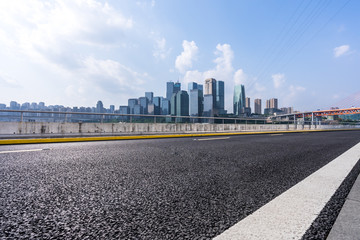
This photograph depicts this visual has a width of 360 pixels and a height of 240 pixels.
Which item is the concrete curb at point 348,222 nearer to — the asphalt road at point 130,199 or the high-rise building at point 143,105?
the asphalt road at point 130,199

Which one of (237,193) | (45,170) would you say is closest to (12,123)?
(45,170)

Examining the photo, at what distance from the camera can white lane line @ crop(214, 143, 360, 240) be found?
41.0 inches

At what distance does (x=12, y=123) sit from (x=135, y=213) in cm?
1126

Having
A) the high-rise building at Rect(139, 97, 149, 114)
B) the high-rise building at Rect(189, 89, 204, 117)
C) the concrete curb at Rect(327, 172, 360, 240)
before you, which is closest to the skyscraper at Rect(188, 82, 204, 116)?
the high-rise building at Rect(189, 89, 204, 117)

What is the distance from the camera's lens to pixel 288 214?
4.24 ft

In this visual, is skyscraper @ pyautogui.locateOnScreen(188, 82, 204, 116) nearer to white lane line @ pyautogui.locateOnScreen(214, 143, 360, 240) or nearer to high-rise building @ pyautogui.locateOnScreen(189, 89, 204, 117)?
high-rise building @ pyautogui.locateOnScreen(189, 89, 204, 117)

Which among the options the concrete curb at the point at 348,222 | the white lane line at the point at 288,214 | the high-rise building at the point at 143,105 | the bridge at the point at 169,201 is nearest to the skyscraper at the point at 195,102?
the high-rise building at the point at 143,105

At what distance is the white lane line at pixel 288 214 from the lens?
104cm

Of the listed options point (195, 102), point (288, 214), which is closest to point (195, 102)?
point (195, 102)

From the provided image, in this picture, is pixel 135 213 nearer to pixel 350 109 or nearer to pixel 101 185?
pixel 101 185

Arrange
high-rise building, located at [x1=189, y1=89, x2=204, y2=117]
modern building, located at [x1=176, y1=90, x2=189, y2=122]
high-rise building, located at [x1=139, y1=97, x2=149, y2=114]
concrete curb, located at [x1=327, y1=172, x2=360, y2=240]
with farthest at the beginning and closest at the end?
high-rise building, located at [x1=189, y1=89, x2=204, y2=117] < high-rise building, located at [x1=139, y1=97, x2=149, y2=114] < modern building, located at [x1=176, y1=90, x2=189, y2=122] < concrete curb, located at [x1=327, y1=172, x2=360, y2=240]

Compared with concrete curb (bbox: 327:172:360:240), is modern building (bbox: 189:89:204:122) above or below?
above

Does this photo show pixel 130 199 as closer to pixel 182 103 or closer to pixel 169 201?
pixel 169 201

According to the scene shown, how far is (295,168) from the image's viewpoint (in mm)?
2799
